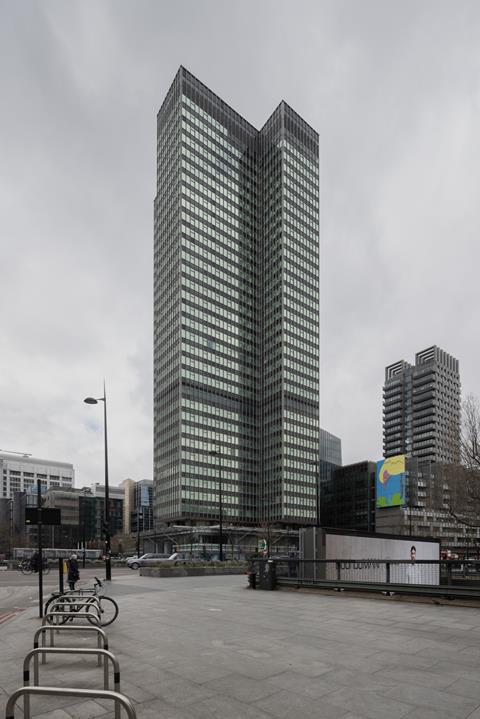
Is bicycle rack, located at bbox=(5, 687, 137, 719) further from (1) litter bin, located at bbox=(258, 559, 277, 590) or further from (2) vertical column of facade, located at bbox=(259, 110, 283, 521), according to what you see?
(2) vertical column of facade, located at bbox=(259, 110, 283, 521)

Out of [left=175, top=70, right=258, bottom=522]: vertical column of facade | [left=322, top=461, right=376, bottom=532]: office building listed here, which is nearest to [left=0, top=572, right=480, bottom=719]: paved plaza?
[left=175, top=70, right=258, bottom=522]: vertical column of facade

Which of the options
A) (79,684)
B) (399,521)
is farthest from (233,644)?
(399,521)

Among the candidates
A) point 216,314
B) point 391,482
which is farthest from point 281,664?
→ point 216,314

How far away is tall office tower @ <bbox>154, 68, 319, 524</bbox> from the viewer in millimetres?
135750

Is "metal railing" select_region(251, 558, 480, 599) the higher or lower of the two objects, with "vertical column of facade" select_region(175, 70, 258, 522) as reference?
lower

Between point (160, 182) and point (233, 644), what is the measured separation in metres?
161

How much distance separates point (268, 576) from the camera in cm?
2220

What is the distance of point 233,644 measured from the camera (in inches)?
412

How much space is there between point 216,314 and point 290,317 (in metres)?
23.6

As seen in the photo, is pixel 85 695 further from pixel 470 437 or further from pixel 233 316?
pixel 233 316

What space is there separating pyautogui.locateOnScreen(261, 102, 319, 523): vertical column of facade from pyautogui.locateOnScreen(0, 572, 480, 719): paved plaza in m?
131

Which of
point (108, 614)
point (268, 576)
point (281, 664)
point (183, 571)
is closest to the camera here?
point (281, 664)

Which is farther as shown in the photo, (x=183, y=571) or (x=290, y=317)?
(x=290, y=317)

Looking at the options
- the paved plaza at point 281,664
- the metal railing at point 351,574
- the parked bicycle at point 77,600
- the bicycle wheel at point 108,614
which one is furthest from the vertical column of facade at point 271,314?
the paved plaza at point 281,664
